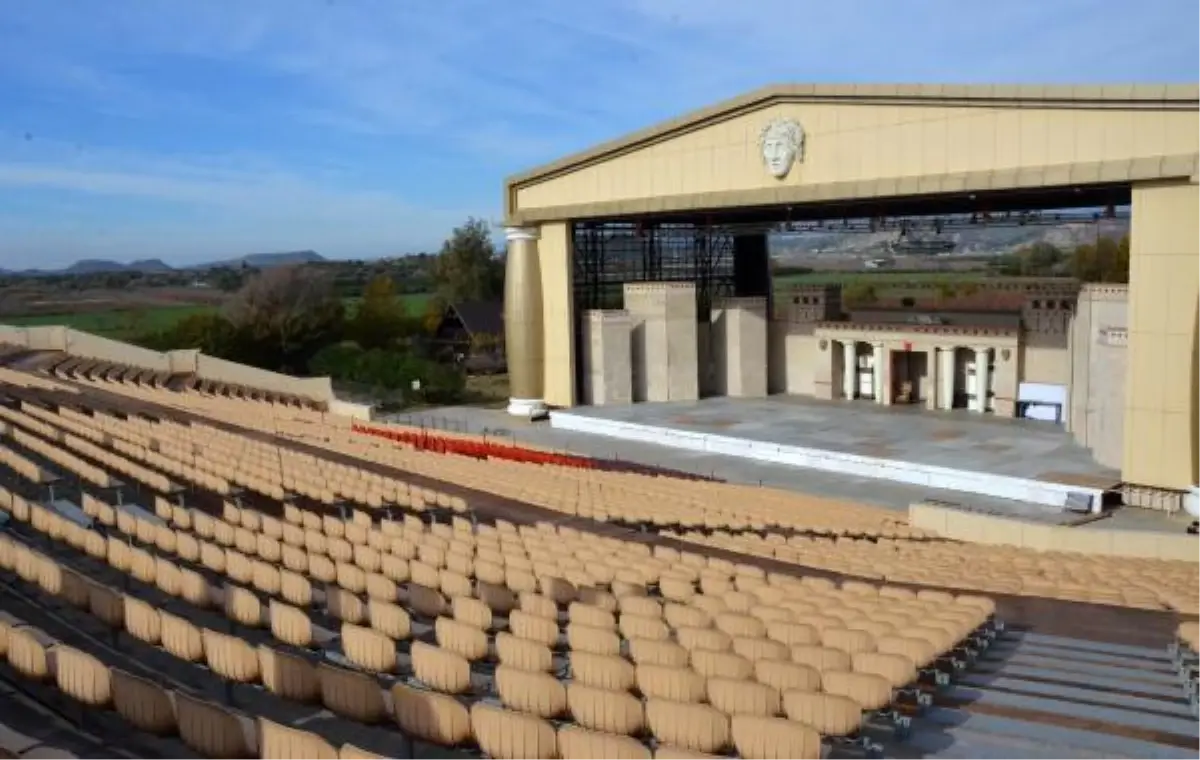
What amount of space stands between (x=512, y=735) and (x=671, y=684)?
1416mm

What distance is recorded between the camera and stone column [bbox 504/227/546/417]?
125 ft

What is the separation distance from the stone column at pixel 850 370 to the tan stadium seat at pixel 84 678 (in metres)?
36.2

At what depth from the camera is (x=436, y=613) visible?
923cm

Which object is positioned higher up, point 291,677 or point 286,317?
point 286,317

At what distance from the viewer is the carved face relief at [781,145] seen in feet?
96.8

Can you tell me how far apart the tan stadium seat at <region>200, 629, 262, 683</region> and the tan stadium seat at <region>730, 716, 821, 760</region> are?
3.36 meters

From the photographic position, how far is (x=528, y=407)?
3828 centimetres

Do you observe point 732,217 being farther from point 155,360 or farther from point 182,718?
point 182,718

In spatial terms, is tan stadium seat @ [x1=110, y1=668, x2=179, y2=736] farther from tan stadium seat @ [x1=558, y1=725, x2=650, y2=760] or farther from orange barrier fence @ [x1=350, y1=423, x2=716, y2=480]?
orange barrier fence @ [x1=350, y1=423, x2=716, y2=480]

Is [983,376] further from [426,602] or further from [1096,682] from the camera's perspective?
[426,602]

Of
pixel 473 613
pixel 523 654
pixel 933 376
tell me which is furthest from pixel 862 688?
pixel 933 376

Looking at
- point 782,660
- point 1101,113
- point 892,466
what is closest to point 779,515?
point 892,466

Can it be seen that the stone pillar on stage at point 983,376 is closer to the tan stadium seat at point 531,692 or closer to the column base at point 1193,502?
the column base at point 1193,502

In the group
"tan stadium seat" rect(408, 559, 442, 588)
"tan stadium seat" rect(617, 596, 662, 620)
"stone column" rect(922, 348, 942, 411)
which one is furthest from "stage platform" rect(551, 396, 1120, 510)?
"tan stadium seat" rect(408, 559, 442, 588)
